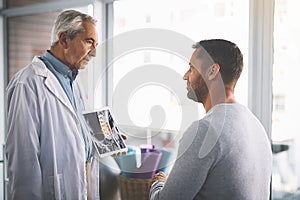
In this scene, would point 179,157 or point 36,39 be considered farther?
point 36,39

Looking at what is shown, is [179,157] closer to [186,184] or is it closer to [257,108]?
[186,184]

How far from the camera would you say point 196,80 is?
1304 millimetres

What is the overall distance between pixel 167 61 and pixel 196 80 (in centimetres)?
40

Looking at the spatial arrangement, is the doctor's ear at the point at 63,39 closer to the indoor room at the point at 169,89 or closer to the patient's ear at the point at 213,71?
the indoor room at the point at 169,89

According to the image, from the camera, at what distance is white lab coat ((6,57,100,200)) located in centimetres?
156

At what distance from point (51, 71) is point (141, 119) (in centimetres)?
47

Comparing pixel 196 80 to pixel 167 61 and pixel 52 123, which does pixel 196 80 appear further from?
Result: pixel 52 123

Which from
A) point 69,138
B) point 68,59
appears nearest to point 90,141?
point 69,138

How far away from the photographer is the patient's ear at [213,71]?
4.13ft

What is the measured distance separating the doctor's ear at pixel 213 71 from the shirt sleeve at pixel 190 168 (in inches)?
8.4

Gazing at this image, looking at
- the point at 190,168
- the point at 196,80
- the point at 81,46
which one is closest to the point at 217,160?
the point at 190,168

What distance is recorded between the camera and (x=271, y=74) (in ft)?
6.10

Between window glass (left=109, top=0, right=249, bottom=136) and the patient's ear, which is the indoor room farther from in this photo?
the patient's ear

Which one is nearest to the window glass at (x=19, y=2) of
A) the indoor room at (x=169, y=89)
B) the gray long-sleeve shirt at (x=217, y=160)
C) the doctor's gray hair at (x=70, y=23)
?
the indoor room at (x=169, y=89)
